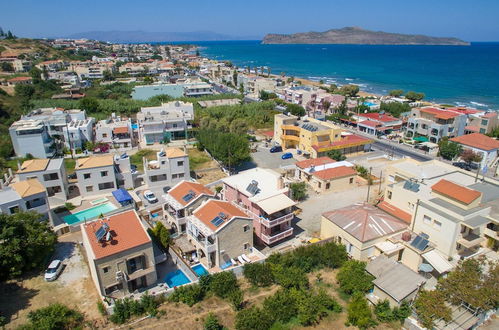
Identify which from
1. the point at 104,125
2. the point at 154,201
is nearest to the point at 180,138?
the point at 104,125

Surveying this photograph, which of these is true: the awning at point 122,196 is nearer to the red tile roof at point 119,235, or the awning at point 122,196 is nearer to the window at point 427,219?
the red tile roof at point 119,235

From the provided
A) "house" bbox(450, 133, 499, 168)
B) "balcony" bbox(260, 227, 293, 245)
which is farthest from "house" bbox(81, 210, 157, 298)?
"house" bbox(450, 133, 499, 168)

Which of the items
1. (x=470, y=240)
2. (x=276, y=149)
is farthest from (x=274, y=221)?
(x=276, y=149)

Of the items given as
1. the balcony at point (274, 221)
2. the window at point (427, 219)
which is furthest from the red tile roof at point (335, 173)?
the window at point (427, 219)

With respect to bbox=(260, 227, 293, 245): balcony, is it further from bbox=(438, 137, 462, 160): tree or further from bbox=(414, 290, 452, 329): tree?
bbox=(438, 137, 462, 160): tree

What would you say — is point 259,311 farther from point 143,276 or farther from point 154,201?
point 154,201

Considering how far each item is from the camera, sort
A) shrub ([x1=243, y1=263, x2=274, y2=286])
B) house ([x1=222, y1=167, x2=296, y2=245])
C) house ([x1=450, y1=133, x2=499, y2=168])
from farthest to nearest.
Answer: house ([x1=450, y1=133, x2=499, y2=168]) → house ([x1=222, y1=167, x2=296, y2=245]) → shrub ([x1=243, y1=263, x2=274, y2=286])
